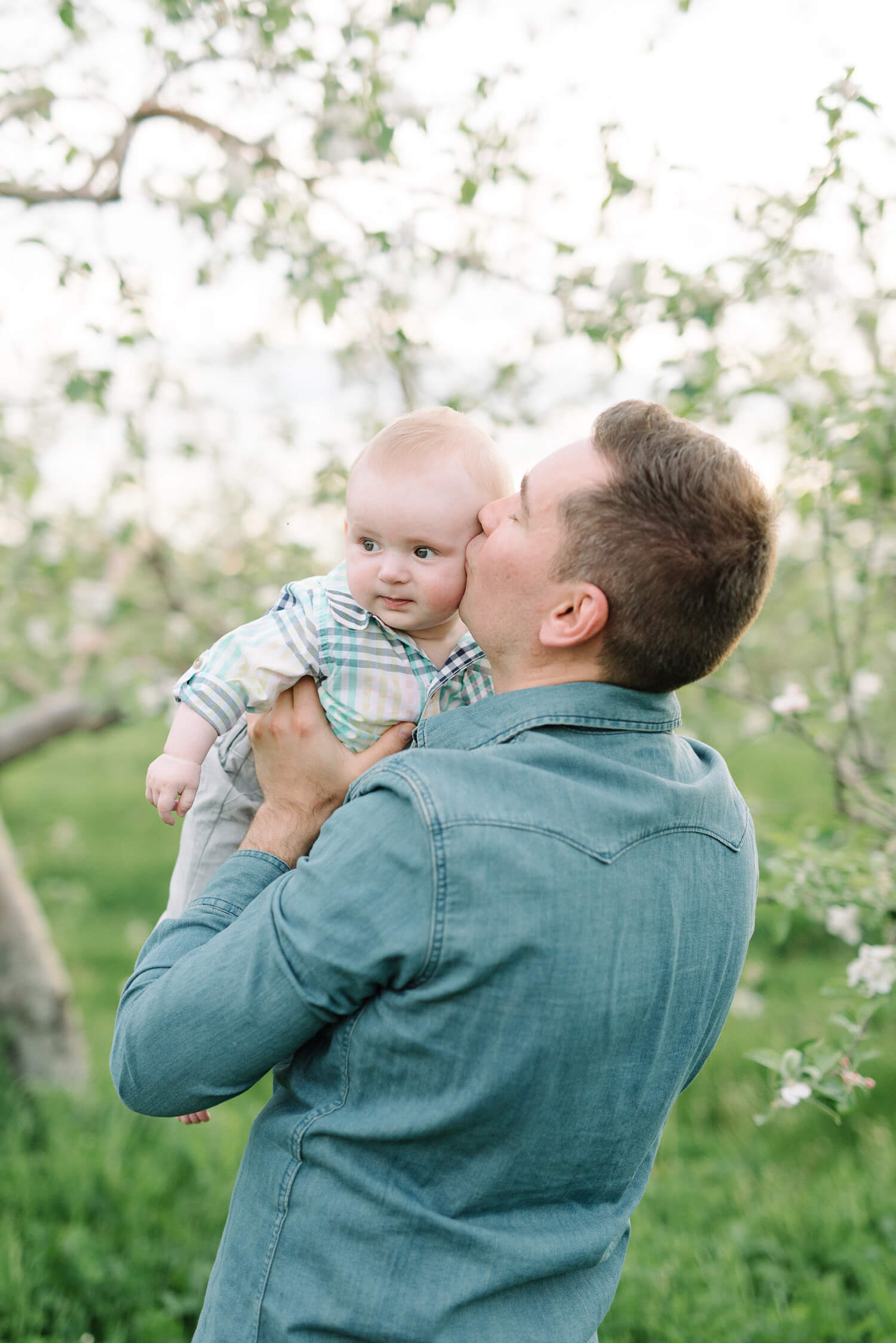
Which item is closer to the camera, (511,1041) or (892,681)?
(511,1041)

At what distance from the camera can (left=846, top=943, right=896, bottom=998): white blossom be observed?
6.86ft

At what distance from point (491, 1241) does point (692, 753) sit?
Answer: 25.4 inches

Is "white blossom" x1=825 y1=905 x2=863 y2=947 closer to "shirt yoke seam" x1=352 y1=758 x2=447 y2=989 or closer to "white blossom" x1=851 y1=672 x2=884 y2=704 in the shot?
"white blossom" x1=851 y1=672 x2=884 y2=704

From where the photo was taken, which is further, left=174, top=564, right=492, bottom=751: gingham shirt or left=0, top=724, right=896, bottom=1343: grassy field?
left=0, top=724, right=896, bottom=1343: grassy field

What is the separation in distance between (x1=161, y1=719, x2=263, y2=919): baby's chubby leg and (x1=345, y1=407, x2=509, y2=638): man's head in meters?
0.33

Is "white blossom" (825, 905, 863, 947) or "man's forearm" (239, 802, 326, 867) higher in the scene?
"man's forearm" (239, 802, 326, 867)

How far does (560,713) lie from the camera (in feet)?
4.35

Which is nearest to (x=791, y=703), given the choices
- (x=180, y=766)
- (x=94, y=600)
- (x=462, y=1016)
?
(x=180, y=766)

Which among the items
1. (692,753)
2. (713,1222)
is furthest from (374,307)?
(713,1222)

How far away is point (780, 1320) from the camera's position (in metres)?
2.90

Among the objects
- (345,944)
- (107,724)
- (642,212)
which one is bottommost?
(107,724)

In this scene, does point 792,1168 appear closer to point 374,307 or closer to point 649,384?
point 649,384

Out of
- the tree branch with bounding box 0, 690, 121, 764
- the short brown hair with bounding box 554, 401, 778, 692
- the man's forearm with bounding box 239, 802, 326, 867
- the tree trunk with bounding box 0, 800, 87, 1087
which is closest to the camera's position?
the short brown hair with bounding box 554, 401, 778, 692

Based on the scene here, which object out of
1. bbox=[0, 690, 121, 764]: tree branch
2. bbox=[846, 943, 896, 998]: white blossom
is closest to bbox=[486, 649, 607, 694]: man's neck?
bbox=[846, 943, 896, 998]: white blossom
